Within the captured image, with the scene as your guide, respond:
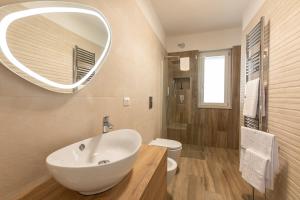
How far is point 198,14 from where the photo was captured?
2.63 meters

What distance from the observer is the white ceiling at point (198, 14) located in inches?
91.5

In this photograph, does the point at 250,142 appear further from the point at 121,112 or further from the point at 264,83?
the point at 121,112

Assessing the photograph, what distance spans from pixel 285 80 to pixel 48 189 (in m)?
1.82

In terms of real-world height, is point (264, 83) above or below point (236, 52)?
below

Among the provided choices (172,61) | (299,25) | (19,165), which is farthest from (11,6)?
(172,61)

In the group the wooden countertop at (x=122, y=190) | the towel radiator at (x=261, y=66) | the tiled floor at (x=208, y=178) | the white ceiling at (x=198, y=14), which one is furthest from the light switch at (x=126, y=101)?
the white ceiling at (x=198, y=14)

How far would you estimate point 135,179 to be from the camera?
0.77m

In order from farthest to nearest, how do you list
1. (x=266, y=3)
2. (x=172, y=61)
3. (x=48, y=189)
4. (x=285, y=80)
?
(x=172, y=61)
(x=266, y=3)
(x=285, y=80)
(x=48, y=189)

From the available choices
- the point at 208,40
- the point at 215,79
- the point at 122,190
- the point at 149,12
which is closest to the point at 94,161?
the point at 122,190

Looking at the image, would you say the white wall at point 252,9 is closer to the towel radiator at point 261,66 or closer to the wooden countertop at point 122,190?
the towel radiator at point 261,66

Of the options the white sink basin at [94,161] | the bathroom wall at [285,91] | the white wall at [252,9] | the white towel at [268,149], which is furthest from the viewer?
the white wall at [252,9]

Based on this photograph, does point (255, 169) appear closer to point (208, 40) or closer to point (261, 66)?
point (261, 66)

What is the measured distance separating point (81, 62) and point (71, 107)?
310 millimetres

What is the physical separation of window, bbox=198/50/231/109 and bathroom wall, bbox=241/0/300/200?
Answer: 1693mm
